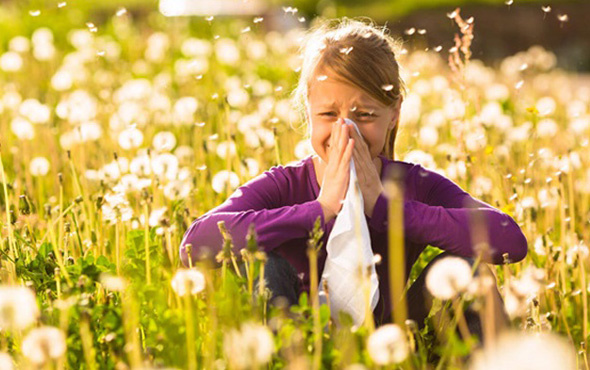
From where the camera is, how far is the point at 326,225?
215cm

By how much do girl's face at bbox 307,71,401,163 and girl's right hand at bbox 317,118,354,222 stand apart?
0.30 feet

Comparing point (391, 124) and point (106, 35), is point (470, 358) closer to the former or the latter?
point (391, 124)

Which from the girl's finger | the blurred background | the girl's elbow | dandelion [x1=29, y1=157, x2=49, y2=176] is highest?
the girl's finger

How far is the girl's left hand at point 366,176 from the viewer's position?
6.82ft

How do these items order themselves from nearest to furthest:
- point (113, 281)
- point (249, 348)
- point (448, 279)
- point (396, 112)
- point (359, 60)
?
point (249, 348) < point (448, 279) < point (113, 281) < point (359, 60) < point (396, 112)

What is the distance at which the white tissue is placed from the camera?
1962 millimetres

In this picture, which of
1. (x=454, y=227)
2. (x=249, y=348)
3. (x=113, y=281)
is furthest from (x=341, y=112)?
(x=249, y=348)

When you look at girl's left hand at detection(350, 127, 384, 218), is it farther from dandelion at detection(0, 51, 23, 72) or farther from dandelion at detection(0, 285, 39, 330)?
dandelion at detection(0, 51, 23, 72)

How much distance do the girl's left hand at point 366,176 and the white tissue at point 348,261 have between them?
2.3 inches

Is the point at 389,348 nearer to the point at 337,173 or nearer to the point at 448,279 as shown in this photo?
the point at 448,279

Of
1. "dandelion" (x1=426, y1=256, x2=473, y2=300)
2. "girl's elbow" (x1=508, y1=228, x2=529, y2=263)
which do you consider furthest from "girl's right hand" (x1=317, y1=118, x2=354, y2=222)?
"dandelion" (x1=426, y1=256, x2=473, y2=300)

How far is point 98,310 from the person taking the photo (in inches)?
69.9

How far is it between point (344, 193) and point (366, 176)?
0.07m

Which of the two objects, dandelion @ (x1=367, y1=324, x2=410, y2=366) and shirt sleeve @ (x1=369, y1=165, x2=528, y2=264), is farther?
shirt sleeve @ (x1=369, y1=165, x2=528, y2=264)
